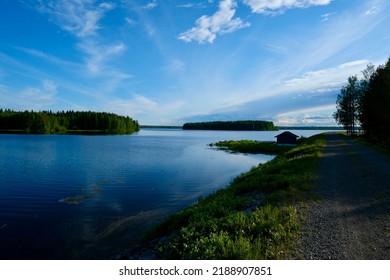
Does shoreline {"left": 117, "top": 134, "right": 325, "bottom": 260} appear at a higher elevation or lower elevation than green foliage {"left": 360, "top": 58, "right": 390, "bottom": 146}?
lower

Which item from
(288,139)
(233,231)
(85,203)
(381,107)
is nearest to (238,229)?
(233,231)

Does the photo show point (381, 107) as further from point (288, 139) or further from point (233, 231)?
point (233, 231)

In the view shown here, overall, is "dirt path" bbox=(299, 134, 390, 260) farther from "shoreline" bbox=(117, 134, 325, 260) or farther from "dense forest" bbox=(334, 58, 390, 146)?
"dense forest" bbox=(334, 58, 390, 146)

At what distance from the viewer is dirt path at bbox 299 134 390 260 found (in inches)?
365

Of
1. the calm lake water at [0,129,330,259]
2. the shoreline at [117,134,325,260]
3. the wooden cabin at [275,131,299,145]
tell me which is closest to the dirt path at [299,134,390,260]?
the shoreline at [117,134,325,260]

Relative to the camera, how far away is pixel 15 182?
28188 mm

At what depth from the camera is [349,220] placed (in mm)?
12078

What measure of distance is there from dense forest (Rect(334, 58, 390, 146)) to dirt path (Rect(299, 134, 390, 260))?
3272cm

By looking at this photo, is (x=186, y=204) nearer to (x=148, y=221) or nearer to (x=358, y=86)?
(x=148, y=221)

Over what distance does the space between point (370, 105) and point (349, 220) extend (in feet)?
175

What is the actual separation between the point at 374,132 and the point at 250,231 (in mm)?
66954

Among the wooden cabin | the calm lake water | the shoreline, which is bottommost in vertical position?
the calm lake water

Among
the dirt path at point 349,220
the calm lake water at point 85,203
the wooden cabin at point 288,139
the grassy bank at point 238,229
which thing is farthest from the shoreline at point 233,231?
the wooden cabin at point 288,139
